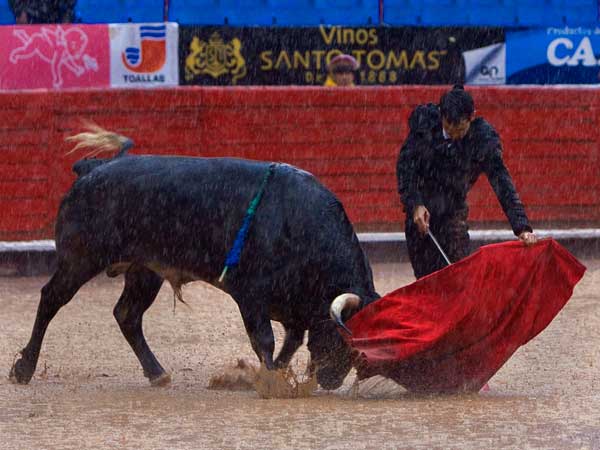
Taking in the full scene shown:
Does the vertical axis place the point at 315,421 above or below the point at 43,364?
above

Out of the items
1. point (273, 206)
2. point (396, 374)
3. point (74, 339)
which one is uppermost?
point (273, 206)

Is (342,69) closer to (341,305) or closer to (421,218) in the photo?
(421,218)

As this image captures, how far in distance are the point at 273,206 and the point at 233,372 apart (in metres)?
0.72

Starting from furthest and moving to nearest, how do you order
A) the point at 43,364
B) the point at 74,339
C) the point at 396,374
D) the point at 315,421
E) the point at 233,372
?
the point at 74,339 < the point at 43,364 < the point at 233,372 < the point at 396,374 < the point at 315,421

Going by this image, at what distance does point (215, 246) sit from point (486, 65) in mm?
6343

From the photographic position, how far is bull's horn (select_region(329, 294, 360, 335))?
5230mm

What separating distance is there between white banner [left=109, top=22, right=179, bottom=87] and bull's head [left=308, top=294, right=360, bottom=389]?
5550mm

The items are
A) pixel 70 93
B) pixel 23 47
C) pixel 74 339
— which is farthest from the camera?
pixel 23 47

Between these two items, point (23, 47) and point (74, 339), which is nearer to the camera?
point (74, 339)

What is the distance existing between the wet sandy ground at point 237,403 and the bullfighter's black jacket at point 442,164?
77 cm

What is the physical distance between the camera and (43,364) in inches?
258

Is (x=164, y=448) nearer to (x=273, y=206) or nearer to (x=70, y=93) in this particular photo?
(x=273, y=206)

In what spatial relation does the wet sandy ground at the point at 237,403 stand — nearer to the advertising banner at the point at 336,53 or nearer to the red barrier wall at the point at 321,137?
the red barrier wall at the point at 321,137

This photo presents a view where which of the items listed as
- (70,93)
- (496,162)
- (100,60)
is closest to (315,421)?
(496,162)
